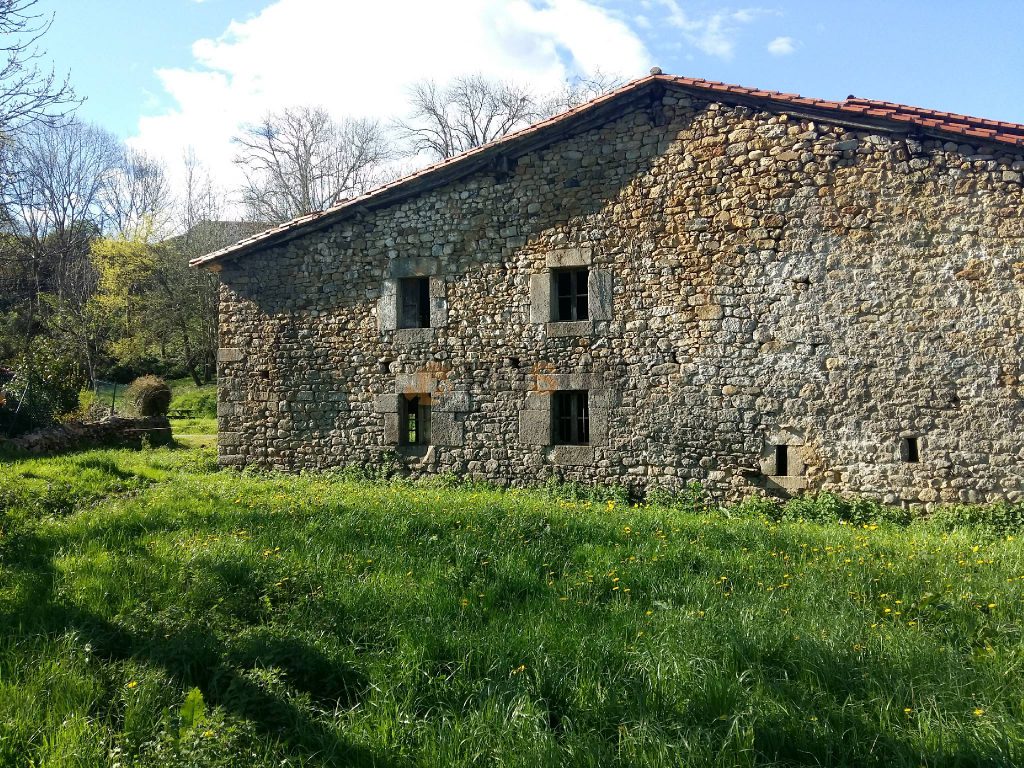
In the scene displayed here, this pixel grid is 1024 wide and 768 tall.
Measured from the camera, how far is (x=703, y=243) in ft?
31.9

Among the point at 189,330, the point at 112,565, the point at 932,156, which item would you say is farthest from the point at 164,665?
the point at 189,330

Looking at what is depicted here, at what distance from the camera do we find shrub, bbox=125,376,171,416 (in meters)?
18.1

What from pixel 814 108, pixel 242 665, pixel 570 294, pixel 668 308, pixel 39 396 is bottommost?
pixel 242 665

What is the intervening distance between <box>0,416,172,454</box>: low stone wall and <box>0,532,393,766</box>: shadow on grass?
8564 millimetres

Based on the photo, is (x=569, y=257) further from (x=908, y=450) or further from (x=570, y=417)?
(x=908, y=450)

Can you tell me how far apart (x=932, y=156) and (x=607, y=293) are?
→ 4596mm

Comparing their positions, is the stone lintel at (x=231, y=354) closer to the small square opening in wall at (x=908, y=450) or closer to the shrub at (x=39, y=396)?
the shrub at (x=39, y=396)

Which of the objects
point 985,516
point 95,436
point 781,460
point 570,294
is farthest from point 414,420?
point 985,516

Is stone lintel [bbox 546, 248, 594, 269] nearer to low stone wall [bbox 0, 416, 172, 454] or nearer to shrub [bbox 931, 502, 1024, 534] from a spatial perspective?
shrub [bbox 931, 502, 1024, 534]

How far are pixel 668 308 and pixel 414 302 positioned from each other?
173 inches

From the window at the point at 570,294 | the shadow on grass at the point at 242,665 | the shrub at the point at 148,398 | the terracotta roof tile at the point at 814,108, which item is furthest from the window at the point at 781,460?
the shrub at the point at 148,398

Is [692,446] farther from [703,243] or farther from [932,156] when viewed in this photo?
[932,156]

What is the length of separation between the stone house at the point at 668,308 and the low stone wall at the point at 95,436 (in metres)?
3.32

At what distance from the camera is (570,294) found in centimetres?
1063
